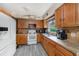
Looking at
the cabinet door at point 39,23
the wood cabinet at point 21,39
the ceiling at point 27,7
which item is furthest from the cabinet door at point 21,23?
the ceiling at point 27,7

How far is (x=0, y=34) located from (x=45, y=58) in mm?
1677

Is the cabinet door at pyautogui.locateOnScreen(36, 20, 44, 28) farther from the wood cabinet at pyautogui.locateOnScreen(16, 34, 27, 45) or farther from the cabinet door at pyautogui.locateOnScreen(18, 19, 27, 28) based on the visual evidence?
the wood cabinet at pyautogui.locateOnScreen(16, 34, 27, 45)

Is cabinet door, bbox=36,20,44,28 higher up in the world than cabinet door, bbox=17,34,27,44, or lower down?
higher up

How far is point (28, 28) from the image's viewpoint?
27.9 ft

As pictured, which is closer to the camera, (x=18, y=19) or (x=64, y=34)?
(x=64, y=34)

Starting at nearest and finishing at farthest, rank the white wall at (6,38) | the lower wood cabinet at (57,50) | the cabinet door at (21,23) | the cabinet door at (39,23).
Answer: the lower wood cabinet at (57,50), the white wall at (6,38), the cabinet door at (21,23), the cabinet door at (39,23)

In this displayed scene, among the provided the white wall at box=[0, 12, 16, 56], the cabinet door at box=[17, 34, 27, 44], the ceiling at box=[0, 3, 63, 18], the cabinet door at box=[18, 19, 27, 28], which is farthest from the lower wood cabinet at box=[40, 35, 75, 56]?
the cabinet door at box=[18, 19, 27, 28]

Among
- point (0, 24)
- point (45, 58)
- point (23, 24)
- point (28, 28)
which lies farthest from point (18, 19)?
point (45, 58)

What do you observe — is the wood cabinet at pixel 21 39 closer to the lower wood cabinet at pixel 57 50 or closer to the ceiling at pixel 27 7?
the ceiling at pixel 27 7

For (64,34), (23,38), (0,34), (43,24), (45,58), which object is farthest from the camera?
(43,24)

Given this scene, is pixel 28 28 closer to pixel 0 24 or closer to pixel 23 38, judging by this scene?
pixel 23 38

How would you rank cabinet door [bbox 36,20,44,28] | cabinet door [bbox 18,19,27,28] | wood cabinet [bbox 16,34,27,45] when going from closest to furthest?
wood cabinet [bbox 16,34,27,45], cabinet door [bbox 18,19,27,28], cabinet door [bbox 36,20,44,28]

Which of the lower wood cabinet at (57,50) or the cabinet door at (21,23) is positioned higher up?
the cabinet door at (21,23)

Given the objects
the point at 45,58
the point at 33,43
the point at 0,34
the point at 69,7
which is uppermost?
the point at 69,7
